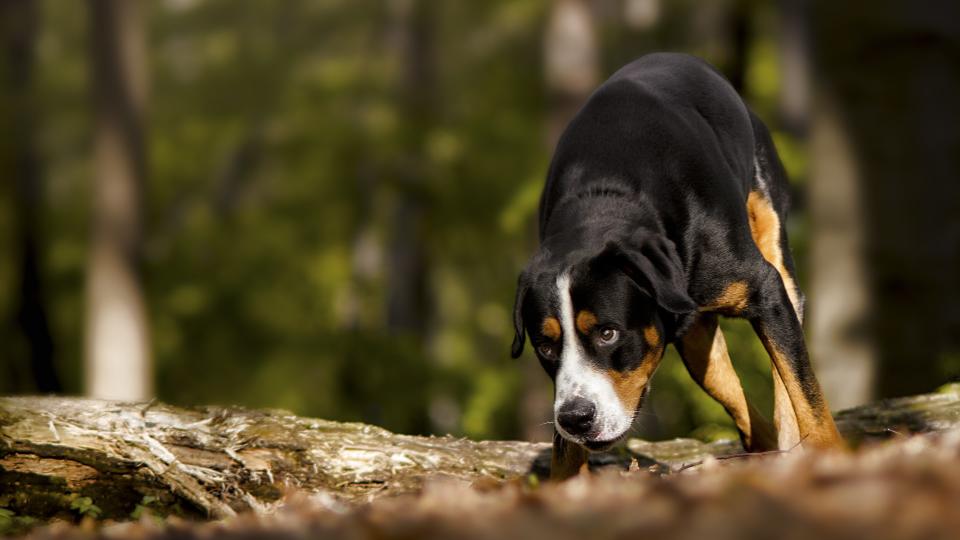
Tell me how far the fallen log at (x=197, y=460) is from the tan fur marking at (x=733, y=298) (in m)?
0.72

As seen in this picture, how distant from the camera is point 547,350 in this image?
5.11 meters

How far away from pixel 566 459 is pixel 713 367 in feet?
4.04

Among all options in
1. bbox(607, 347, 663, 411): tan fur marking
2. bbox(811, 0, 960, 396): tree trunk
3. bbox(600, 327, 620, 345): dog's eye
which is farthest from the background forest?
bbox(600, 327, 620, 345): dog's eye

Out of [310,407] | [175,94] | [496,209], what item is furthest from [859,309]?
[175,94]

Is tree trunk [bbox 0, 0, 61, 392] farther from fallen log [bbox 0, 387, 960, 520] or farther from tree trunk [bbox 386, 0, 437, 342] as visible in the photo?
fallen log [bbox 0, 387, 960, 520]

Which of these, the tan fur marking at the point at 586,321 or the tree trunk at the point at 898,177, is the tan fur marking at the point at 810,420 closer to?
the tan fur marking at the point at 586,321

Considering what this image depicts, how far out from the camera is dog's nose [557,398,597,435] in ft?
15.7

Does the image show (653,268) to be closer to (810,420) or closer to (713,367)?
(810,420)

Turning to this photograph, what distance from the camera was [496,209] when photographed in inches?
758

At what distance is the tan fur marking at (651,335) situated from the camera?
5059mm

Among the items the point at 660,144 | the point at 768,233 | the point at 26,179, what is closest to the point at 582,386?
the point at 660,144

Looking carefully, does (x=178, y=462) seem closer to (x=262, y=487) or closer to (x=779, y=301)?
(x=262, y=487)

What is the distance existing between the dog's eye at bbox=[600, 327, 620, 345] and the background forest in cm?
480

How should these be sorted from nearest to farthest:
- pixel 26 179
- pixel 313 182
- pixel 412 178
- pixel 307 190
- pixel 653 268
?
1. pixel 653 268
2. pixel 26 179
3. pixel 412 178
4. pixel 313 182
5. pixel 307 190
